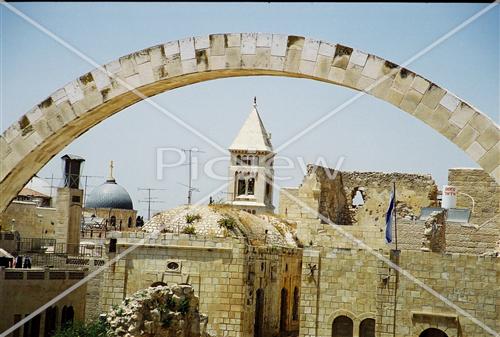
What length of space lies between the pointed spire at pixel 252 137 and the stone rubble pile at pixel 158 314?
1686 inches

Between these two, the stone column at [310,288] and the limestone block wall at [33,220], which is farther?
the limestone block wall at [33,220]

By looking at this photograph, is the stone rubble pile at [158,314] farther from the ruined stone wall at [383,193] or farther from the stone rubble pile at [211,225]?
the ruined stone wall at [383,193]

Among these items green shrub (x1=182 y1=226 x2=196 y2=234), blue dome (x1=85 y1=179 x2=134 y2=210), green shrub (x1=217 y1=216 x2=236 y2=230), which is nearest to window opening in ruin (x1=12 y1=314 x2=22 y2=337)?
green shrub (x1=182 y1=226 x2=196 y2=234)

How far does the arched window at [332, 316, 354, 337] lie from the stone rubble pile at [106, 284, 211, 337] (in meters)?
3.47

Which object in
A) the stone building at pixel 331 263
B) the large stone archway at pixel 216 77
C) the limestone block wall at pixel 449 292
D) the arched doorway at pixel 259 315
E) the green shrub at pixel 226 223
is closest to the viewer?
the large stone archway at pixel 216 77

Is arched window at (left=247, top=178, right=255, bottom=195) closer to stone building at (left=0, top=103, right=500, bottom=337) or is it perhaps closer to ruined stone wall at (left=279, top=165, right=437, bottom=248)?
ruined stone wall at (left=279, top=165, right=437, bottom=248)

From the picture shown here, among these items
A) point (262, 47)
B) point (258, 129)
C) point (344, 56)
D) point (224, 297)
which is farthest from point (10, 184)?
point (258, 129)

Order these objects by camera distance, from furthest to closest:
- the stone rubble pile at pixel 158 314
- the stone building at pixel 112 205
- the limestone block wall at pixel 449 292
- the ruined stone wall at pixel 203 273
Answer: the stone building at pixel 112 205 < the ruined stone wall at pixel 203 273 < the limestone block wall at pixel 449 292 < the stone rubble pile at pixel 158 314

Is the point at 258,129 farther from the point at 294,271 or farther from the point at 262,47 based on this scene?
the point at 262,47

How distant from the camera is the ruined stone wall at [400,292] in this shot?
71.8ft

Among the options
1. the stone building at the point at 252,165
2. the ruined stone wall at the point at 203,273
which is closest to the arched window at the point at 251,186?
the stone building at the point at 252,165

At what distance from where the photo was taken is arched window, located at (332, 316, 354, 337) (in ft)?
77.9

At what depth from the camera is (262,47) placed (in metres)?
7.41

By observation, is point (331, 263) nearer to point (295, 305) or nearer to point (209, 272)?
point (209, 272)
